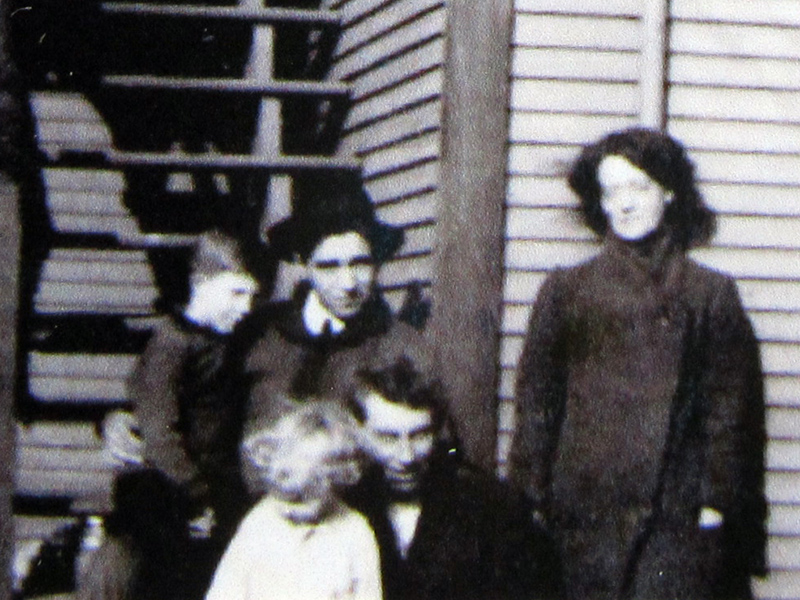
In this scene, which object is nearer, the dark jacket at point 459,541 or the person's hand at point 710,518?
the dark jacket at point 459,541

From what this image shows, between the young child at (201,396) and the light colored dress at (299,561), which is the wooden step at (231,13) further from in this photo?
the light colored dress at (299,561)

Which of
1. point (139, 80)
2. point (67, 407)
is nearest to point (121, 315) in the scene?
point (67, 407)

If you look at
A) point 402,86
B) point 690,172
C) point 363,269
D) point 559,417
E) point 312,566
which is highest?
point 402,86

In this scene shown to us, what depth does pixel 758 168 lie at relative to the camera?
15.0 ft

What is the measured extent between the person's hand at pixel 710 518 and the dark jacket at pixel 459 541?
47 centimetres

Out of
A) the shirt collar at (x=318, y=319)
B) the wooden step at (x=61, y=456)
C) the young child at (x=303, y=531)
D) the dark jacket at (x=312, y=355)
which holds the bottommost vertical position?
the wooden step at (x=61, y=456)

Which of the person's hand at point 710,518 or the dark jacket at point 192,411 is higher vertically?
the dark jacket at point 192,411

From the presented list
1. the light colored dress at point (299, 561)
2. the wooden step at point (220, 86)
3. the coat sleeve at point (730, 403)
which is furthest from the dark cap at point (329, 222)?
the coat sleeve at point (730, 403)

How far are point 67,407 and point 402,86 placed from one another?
235cm

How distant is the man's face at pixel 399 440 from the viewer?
3740 mm

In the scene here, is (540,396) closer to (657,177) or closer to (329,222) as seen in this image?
(657,177)

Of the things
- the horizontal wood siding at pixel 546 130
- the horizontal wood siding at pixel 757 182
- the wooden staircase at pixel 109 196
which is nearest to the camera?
the horizontal wood siding at pixel 546 130

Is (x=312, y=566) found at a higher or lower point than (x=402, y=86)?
lower

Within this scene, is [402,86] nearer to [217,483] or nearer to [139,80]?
[139,80]
